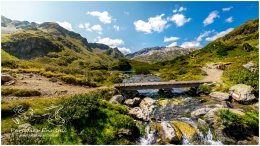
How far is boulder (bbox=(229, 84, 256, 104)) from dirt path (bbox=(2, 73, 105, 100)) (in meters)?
24.0

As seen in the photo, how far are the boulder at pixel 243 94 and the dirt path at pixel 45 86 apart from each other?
78.7ft

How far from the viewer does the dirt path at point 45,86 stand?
32.5m

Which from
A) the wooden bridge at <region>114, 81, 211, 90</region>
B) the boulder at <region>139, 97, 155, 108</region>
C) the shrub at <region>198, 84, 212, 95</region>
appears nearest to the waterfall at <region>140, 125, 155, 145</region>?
the boulder at <region>139, 97, 155, 108</region>

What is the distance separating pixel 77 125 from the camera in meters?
22.2

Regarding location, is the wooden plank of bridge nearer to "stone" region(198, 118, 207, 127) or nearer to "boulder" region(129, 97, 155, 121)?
"boulder" region(129, 97, 155, 121)

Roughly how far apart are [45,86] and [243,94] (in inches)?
1202

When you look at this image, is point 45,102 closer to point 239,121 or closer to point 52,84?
point 52,84

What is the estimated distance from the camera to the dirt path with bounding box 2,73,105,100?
3253 cm

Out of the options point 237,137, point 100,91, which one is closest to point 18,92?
point 100,91

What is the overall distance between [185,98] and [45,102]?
921 inches

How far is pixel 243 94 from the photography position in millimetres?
37250

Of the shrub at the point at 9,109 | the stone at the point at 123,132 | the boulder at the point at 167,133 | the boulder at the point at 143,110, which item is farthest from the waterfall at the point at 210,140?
the shrub at the point at 9,109

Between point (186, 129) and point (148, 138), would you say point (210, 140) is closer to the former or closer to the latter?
point (186, 129)

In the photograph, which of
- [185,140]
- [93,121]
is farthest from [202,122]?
[93,121]
